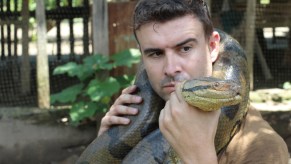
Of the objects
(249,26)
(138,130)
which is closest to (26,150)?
(249,26)

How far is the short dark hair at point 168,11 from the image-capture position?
2443mm

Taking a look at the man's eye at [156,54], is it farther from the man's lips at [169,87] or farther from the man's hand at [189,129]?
the man's hand at [189,129]

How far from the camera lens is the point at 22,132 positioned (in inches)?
259

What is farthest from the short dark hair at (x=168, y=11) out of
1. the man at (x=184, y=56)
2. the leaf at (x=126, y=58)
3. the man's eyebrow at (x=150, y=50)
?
the leaf at (x=126, y=58)

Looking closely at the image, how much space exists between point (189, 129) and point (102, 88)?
13.8 ft

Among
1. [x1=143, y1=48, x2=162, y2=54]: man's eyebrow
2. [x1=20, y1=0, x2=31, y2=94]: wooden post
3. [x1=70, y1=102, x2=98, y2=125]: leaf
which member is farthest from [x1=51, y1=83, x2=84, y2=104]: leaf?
[x1=143, y1=48, x2=162, y2=54]: man's eyebrow

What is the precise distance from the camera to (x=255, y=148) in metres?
2.56

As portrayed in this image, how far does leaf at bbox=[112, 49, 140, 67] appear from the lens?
20.1 ft

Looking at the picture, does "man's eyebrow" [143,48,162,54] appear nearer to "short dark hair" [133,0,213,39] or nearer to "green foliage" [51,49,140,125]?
"short dark hair" [133,0,213,39]

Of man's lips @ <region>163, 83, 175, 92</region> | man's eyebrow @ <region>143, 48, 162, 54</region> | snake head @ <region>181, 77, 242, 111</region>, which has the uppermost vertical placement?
man's eyebrow @ <region>143, 48, 162, 54</region>

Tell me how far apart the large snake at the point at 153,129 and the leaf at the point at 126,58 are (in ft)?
9.74

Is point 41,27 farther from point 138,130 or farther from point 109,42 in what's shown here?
point 138,130

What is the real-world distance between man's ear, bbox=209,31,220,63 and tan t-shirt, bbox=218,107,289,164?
1.23 feet

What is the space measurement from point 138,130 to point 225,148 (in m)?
0.45
